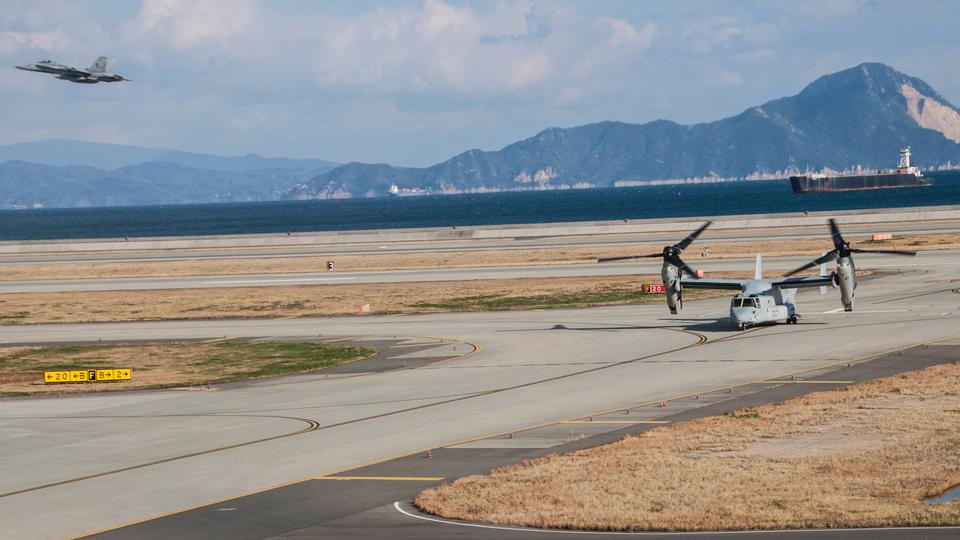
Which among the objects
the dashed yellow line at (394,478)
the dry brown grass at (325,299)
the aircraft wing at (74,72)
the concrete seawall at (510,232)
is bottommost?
the dashed yellow line at (394,478)

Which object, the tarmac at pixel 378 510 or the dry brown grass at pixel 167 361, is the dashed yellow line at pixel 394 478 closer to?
the tarmac at pixel 378 510

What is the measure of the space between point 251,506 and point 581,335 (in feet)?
117

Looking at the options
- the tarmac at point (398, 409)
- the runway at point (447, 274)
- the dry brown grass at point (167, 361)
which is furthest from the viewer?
the runway at point (447, 274)

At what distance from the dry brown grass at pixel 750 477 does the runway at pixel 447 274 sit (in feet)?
177

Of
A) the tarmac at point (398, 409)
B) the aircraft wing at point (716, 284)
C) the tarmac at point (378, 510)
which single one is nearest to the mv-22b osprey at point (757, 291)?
the tarmac at point (398, 409)

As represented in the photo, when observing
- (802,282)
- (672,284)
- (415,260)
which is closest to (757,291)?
(802,282)

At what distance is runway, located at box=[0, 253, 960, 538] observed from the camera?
107 ft

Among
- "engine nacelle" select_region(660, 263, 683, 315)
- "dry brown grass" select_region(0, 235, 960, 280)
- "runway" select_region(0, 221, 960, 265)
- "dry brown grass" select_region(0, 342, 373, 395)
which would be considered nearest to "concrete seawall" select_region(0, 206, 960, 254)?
"runway" select_region(0, 221, 960, 265)

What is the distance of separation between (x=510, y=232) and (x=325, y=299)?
76506 mm

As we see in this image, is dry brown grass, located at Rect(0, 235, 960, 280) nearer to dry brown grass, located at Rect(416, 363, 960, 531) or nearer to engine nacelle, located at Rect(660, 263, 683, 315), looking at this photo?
engine nacelle, located at Rect(660, 263, 683, 315)

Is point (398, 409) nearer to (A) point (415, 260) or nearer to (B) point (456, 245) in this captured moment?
(A) point (415, 260)

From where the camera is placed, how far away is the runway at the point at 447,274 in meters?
95.1

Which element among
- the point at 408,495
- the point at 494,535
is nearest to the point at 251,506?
the point at 408,495

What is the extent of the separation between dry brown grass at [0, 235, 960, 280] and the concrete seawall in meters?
28.0
